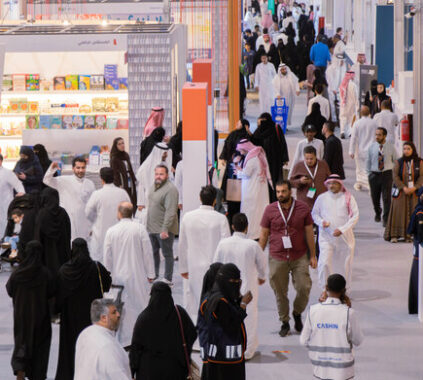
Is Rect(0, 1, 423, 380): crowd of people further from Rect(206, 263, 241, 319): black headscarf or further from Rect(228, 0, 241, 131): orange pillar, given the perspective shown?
Rect(228, 0, 241, 131): orange pillar

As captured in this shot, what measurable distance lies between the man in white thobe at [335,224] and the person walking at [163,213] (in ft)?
4.77

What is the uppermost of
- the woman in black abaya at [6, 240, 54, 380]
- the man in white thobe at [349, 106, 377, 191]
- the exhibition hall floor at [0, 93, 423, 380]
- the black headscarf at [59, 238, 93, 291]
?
the man in white thobe at [349, 106, 377, 191]

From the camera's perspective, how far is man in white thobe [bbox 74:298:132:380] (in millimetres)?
5598

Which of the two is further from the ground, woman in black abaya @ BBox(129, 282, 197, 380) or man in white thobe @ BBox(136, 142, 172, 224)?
man in white thobe @ BBox(136, 142, 172, 224)

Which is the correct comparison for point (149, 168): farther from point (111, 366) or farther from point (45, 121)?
point (111, 366)

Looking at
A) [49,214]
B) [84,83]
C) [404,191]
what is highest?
[84,83]

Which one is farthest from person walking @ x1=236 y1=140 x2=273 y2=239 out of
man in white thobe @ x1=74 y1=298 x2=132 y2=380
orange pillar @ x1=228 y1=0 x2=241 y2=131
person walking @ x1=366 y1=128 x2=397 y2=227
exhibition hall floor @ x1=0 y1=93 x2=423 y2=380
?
orange pillar @ x1=228 y1=0 x2=241 y2=131

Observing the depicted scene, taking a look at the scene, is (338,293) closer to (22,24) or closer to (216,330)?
(216,330)

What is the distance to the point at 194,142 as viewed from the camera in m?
8.84

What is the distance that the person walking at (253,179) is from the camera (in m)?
11.5

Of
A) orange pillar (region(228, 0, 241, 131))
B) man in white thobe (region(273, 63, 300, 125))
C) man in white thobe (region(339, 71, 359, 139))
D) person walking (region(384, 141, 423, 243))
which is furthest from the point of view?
man in white thobe (region(273, 63, 300, 125))

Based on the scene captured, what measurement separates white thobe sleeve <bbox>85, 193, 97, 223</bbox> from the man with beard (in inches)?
124

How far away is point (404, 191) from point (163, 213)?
10.8 feet

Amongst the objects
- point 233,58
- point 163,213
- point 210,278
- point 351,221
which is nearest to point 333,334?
point 210,278
